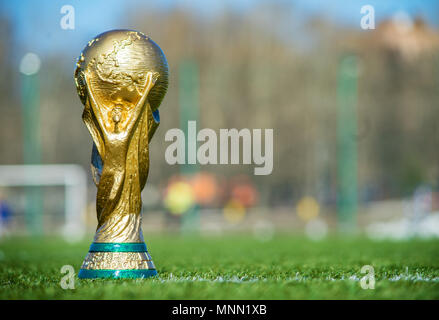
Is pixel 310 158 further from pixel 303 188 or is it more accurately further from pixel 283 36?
pixel 283 36

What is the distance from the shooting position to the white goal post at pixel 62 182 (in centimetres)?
2778

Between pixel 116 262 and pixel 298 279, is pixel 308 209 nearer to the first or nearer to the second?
pixel 298 279

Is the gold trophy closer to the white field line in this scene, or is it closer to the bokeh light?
the white field line

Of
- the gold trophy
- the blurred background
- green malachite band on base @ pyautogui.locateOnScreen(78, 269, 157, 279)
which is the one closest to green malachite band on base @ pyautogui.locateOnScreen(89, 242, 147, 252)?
the gold trophy

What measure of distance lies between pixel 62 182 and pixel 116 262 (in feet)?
95.6

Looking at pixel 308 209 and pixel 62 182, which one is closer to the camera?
pixel 62 182

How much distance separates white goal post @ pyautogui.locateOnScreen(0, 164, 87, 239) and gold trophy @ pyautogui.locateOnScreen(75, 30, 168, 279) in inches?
809

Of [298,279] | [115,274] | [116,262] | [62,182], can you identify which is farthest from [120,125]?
[62,182]

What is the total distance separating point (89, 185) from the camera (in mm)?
43156

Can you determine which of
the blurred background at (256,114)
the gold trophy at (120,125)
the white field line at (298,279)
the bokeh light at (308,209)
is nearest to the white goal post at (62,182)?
the blurred background at (256,114)

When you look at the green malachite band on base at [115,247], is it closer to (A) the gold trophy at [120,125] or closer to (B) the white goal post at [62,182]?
(A) the gold trophy at [120,125]

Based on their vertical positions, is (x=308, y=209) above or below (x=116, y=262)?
below

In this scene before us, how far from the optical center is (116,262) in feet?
16.3
